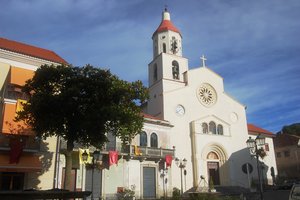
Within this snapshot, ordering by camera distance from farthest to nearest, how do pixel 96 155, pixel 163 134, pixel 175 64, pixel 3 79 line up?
pixel 175 64 → pixel 163 134 → pixel 3 79 → pixel 96 155

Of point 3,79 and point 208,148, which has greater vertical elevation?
point 3,79

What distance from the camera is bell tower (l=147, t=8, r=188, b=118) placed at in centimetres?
4366

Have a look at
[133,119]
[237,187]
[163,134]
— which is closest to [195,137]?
[163,134]

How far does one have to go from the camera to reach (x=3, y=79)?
26875 mm

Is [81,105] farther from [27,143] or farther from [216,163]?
[216,163]

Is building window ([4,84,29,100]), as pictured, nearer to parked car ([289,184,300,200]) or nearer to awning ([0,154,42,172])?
awning ([0,154,42,172])

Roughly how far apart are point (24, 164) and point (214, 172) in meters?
26.1

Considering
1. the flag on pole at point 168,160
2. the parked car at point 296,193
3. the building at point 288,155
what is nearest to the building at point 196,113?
the flag on pole at point 168,160

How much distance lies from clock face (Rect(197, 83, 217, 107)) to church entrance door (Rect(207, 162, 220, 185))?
26.9 ft

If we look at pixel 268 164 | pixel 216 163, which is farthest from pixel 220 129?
pixel 268 164

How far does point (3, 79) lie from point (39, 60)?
3.57 m

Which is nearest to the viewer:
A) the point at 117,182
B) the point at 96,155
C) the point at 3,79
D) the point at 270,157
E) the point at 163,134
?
the point at 96,155

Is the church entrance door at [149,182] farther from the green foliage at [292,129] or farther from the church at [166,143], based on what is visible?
the green foliage at [292,129]

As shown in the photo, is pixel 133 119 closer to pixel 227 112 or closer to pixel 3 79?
pixel 3 79
